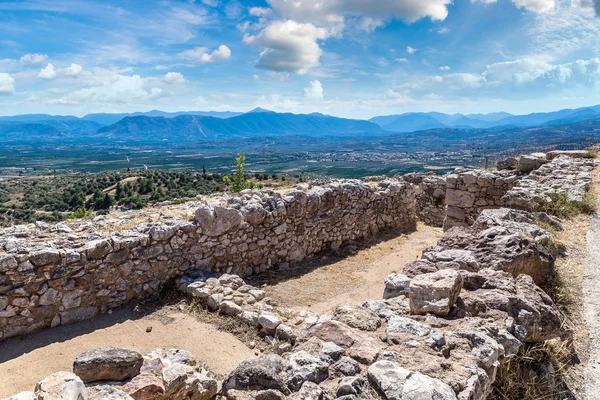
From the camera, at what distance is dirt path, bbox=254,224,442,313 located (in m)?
7.92

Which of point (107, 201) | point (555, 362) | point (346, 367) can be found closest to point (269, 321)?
point (346, 367)

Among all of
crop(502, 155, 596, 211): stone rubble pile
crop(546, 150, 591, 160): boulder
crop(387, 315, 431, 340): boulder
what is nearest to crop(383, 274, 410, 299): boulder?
crop(387, 315, 431, 340): boulder

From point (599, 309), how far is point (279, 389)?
4291 millimetres

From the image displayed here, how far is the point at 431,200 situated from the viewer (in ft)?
47.9

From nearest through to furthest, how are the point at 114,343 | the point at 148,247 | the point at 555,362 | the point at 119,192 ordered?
1. the point at 555,362
2. the point at 114,343
3. the point at 148,247
4. the point at 119,192

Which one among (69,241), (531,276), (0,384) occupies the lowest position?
(0,384)

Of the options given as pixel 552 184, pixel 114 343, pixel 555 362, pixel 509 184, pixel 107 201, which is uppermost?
pixel 552 184

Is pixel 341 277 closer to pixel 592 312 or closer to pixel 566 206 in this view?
pixel 592 312

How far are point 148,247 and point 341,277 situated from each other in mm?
4394

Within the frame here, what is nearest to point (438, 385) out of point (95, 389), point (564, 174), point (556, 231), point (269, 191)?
point (95, 389)

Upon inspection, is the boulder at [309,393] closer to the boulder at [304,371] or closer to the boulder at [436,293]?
the boulder at [304,371]

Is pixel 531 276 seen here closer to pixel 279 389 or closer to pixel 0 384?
pixel 279 389

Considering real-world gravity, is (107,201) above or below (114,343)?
below

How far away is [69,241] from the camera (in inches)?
257
